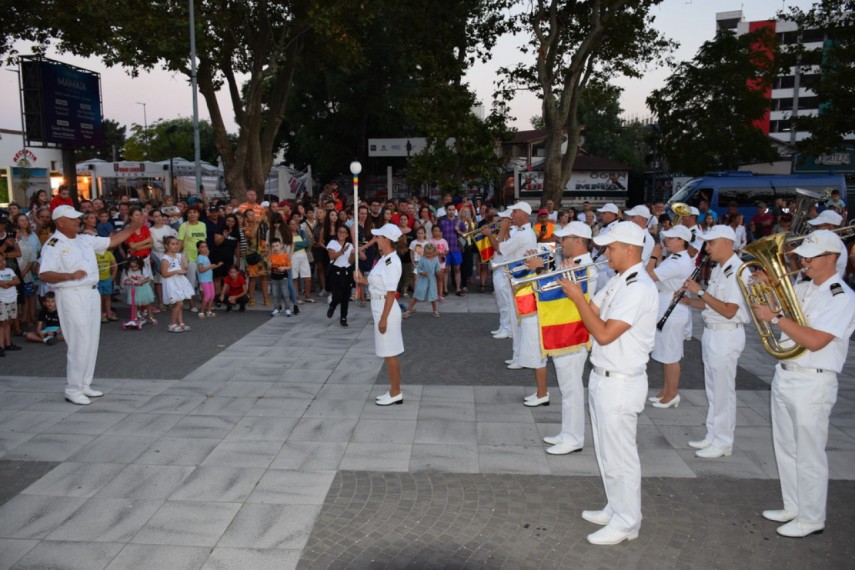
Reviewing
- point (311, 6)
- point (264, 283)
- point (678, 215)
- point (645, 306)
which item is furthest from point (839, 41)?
point (645, 306)

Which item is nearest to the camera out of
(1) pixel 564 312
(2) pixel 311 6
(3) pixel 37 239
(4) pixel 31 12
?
(1) pixel 564 312

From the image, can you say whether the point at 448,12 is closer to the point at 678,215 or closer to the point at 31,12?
the point at 31,12

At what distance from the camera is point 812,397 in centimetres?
432

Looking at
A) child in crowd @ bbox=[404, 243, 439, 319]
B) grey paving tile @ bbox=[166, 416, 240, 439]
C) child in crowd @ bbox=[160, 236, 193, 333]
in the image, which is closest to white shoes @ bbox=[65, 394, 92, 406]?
grey paving tile @ bbox=[166, 416, 240, 439]

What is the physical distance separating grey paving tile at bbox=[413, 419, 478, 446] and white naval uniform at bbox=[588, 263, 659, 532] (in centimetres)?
206

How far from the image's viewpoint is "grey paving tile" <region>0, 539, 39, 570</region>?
420cm

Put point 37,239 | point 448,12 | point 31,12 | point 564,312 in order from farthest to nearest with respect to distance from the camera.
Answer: point 448,12
point 31,12
point 37,239
point 564,312

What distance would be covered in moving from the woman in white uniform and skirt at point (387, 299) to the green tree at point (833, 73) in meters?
18.1

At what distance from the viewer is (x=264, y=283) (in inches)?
526

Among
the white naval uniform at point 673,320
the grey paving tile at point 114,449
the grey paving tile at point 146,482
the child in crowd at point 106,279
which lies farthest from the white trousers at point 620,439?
the child in crowd at point 106,279

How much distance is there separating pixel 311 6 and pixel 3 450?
58.4 feet

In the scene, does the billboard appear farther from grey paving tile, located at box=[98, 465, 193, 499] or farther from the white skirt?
grey paving tile, located at box=[98, 465, 193, 499]

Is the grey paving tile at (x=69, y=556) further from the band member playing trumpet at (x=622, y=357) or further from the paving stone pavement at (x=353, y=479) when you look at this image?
the band member playing trumpet at (x=622, y=357)

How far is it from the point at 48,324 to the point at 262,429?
18.8ft
